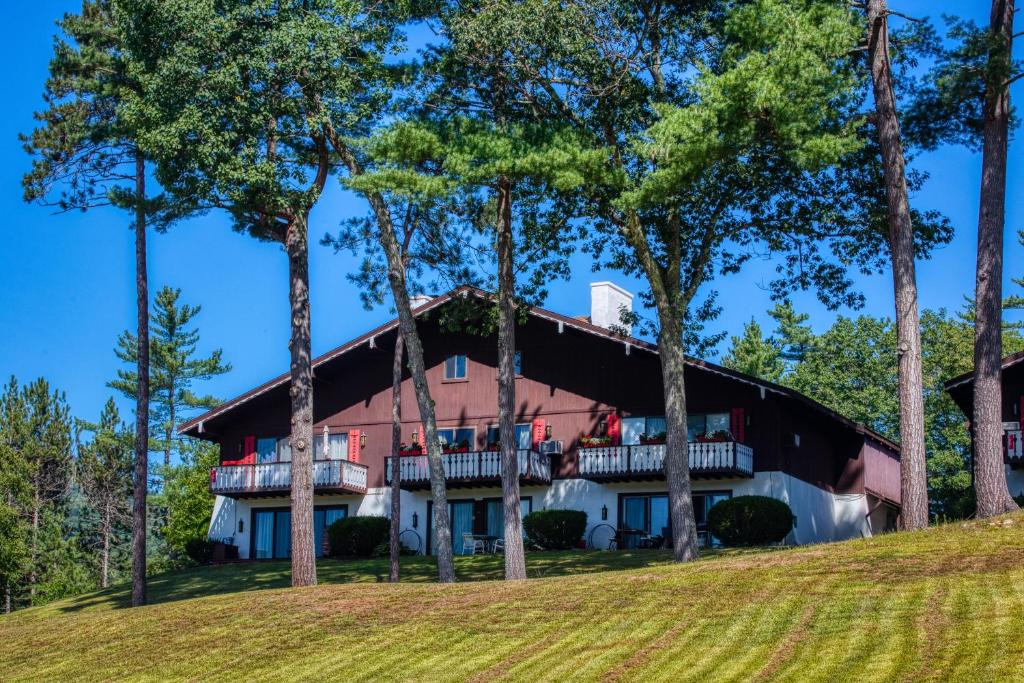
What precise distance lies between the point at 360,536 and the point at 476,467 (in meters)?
3.74

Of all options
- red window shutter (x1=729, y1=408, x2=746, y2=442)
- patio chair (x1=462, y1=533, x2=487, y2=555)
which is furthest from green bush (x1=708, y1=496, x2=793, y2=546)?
patio chair (x1=462, y1=533, x2=487, y2=555)

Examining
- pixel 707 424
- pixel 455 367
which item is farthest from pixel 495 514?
pixel 707 424

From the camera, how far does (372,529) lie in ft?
122

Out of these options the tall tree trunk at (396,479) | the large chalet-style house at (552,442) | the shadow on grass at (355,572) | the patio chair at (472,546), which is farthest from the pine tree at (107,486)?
the tall tree trunk at (396,479)

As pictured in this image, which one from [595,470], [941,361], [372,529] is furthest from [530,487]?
[941,361]

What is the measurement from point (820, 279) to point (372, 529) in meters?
14.4

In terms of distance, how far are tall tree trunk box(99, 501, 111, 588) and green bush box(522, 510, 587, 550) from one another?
96.3ft

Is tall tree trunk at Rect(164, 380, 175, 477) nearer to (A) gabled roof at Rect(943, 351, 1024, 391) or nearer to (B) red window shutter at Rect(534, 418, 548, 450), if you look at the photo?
(B) red window shutter at Rect(534, 418, 548, 450)

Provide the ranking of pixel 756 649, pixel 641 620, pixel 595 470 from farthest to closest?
1. pixel 595 470
2. pixel 641 620
3. pixel 756 649

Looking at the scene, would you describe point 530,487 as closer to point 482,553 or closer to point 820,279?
point 482,553

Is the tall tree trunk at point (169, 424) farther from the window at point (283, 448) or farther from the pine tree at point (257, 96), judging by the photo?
the pine tree at point (257, 96)

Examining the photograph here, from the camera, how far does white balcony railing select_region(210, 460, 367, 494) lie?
125ft

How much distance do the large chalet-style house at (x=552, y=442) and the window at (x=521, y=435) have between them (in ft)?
0.17

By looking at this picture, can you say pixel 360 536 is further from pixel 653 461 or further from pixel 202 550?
pixel 653 461
